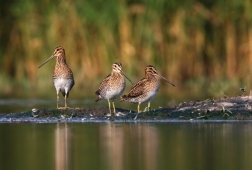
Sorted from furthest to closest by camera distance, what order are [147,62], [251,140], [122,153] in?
1. [147,62]
2. [251,140]
3. [122,153]

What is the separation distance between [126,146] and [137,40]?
47.0ft

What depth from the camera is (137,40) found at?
25.5 meters

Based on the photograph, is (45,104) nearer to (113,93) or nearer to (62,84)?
(62,84)

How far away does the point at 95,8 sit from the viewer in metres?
25.4

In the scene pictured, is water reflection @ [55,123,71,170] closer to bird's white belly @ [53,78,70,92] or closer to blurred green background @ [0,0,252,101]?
bird's white belly @ [53,78,70,92]

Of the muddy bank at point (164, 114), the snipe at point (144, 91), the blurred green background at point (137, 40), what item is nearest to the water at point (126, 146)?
the muddy bank at point (164, 114)

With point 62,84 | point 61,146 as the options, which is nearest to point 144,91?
point 62,84

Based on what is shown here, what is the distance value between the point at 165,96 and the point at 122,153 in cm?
1172

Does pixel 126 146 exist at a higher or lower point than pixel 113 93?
lower

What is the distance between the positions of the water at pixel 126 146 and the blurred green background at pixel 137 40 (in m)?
10.5

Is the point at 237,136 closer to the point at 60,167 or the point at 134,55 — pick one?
the point at 60,167

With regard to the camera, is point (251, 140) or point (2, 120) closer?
point (251, 140)

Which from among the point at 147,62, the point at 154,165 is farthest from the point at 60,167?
the point at 147,62

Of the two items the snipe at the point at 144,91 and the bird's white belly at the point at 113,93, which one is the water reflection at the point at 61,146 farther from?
the snipe at the point at 144,91
